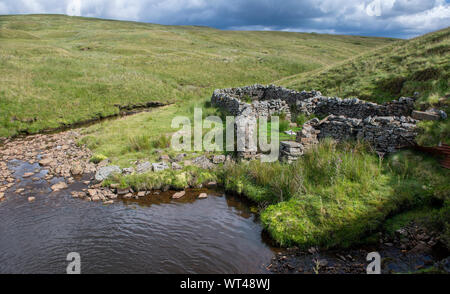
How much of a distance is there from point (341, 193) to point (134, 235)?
630cm

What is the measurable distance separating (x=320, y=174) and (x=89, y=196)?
29.0 ft

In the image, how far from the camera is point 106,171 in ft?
42.8

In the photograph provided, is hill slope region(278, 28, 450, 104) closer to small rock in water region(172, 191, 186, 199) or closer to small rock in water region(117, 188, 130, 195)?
small rock in water region(172, 191, 186, 199)

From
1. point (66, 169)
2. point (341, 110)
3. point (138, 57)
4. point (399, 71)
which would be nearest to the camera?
point (66, 169)

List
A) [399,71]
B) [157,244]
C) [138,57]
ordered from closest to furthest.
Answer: [157,244], [399,71], [138,57]

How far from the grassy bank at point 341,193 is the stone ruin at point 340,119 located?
0.71 meters

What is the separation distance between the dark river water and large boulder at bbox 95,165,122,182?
5.01ft

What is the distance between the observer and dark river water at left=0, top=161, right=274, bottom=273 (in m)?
7.39

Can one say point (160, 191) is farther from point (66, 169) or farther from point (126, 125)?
point (126, 125)

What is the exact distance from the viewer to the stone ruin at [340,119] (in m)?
10.5

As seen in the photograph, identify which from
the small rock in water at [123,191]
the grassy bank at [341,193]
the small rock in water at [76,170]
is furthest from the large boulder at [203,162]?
the small rock in water at [76,170]

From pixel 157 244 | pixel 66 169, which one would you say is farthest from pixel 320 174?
pixel 66 169

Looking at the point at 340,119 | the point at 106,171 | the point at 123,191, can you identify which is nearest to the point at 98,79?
the point at 106,171

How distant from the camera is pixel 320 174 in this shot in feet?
30.8
